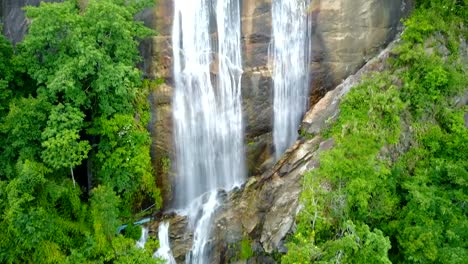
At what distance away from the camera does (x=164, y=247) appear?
52.3 ft

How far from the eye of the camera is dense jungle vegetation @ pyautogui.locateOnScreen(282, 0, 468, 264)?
39.2 feet

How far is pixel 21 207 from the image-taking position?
1275cm

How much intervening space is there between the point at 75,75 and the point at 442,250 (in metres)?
11.5

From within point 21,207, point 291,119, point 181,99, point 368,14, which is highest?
point 368,14

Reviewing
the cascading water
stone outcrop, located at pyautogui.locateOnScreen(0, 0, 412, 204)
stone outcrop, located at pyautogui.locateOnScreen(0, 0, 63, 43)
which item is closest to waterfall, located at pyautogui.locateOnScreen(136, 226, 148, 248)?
stone outcrop, located at pyautogui.locateOnScreen(0, 0, 412, 204)

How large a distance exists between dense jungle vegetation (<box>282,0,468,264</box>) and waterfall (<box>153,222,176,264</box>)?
16.1 ft

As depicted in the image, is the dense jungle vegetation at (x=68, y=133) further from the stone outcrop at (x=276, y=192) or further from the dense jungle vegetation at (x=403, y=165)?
the dense jungle vegetation at (x=403, y=165)

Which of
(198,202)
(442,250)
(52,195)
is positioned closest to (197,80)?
(198,202)

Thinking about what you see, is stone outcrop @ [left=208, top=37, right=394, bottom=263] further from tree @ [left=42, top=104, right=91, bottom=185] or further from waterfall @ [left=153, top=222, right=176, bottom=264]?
tree @ [left=42, top=104, right=91, bottom=185]

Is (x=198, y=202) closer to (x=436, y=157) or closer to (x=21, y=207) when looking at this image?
(x=21, y=207)

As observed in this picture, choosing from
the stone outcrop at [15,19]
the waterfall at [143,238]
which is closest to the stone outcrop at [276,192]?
the waterfall at [143,238]

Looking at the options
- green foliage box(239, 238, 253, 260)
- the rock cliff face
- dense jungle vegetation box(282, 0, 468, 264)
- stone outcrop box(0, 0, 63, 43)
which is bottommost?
green foliage box(239, 238, 253, 260)

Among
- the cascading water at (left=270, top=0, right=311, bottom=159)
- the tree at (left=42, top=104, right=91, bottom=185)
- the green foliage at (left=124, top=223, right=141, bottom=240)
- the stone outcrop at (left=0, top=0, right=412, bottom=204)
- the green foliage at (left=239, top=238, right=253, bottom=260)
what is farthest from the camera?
the cascading water at (left=270, top=0, right=311, bottom=159)

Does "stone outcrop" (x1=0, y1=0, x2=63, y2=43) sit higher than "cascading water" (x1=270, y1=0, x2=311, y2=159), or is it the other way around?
"stone outcrop" (x1=0, y1=0, x2=63, y2=43)
